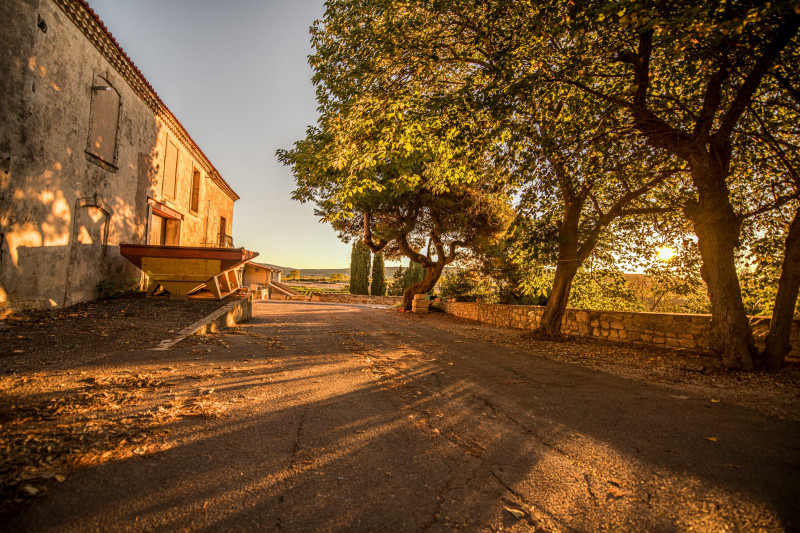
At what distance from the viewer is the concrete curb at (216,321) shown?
5.17m

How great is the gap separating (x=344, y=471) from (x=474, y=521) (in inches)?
30.9

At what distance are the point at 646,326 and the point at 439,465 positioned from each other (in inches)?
289

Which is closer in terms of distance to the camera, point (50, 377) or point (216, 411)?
point (216, 411)

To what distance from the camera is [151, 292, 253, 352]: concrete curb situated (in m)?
5.17

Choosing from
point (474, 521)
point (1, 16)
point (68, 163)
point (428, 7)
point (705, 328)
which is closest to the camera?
point (474, 521)

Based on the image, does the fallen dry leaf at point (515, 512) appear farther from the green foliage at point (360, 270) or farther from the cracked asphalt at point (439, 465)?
the green foliage at point (360, 270)

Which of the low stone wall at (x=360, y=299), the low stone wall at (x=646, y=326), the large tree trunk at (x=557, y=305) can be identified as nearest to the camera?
the low stone wall at (x=646, y=326)

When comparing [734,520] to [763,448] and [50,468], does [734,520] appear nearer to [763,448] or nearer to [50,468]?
[763,448]

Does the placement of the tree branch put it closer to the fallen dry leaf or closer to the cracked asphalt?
the cracked asphalt

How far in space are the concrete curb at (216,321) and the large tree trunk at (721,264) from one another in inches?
320

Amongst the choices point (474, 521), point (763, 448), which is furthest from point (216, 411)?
point (763, 448)

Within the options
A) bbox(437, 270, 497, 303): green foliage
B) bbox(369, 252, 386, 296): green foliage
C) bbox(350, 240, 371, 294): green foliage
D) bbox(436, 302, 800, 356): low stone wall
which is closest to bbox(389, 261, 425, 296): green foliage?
bbox(369, 252, 386, 296): green foliage

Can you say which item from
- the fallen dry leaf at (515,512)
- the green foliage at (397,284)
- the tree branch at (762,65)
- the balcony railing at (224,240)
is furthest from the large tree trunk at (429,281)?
the fallen dry leaf at (515,512)

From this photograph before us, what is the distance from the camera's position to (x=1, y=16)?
5.94m
